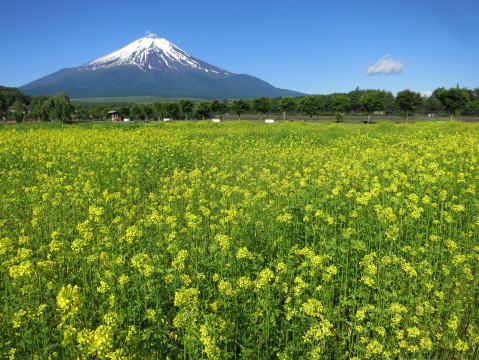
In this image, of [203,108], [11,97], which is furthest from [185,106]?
[11,97]

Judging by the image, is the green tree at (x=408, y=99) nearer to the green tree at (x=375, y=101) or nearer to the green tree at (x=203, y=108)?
the green tree at (x=375, y=101)

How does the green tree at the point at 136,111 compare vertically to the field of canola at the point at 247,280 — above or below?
above

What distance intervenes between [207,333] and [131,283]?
68.8 inches

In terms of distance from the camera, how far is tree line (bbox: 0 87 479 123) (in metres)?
58.8

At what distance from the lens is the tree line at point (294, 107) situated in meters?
58.8

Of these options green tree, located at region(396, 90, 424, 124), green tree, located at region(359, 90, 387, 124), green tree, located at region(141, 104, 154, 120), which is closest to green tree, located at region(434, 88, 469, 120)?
green tree, located at region(396, 90, 424, 124)

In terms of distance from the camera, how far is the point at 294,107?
92000mm

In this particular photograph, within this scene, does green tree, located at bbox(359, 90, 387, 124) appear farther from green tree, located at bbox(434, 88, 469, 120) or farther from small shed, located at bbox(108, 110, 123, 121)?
small shed, located at bbox(108, 110, 123, 121)

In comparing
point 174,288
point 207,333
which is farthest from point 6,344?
point 207,333

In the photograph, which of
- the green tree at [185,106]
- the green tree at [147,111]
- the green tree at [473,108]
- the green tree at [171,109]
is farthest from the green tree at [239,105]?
the green tree at [473,108]

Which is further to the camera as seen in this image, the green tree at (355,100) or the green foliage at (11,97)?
the green foliage at (11,97)

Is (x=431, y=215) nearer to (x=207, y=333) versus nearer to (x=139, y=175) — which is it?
(x=207, y=333)

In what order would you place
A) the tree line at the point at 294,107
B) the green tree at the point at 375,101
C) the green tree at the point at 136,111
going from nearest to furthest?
the tree line at the point at 294,107 < the green tree at the point at 375,101 < the green tree at the point at 136,111

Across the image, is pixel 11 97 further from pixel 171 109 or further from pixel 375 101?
pixel 375 101
